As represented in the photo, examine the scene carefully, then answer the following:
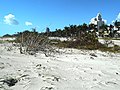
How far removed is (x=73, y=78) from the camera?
16.3 ft

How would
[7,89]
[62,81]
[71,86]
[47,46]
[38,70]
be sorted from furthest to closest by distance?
[47,46]
[38,70]
[62,81]
[71,86]
[7,89]

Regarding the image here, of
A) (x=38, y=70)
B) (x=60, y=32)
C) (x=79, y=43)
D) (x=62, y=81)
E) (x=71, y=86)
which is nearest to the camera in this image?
(x=71, y=86)

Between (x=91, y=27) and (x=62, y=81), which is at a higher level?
(x=91, y=27)

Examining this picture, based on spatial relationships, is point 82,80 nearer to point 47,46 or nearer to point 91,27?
point 47,46

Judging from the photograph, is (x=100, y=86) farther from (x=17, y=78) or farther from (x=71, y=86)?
(x=17, y=78)

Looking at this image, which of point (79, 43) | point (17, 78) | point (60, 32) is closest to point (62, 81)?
point (17, 78)

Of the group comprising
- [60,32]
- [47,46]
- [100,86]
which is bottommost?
[100,86]

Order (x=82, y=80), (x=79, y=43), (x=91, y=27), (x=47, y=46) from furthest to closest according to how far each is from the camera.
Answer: (x=91, y=27), (x=79, y=43), (x=47, y=46), (x=82, y=80)

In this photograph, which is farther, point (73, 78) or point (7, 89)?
point (73, 78)

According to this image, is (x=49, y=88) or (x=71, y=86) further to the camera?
(x=71, y=86)

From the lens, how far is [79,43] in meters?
23.0

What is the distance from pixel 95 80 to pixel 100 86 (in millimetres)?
491

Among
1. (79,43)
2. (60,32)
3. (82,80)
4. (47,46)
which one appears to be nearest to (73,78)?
(82,80)

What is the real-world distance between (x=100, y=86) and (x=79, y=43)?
18.6m
